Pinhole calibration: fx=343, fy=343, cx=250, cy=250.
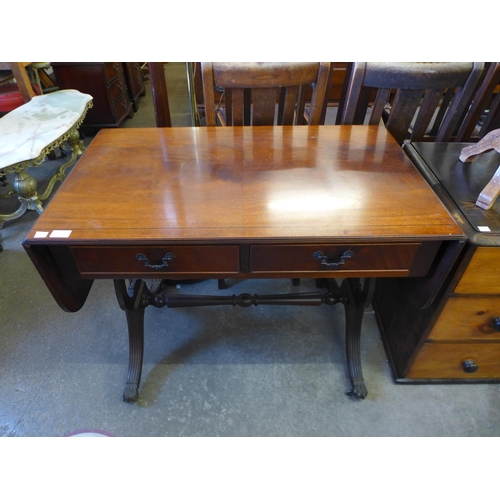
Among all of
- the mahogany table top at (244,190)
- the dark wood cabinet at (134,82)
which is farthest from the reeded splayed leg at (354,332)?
the dark wood cabinet at (134,82)

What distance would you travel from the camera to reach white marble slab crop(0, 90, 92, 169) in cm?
167

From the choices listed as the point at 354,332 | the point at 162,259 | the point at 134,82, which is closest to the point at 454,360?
the point at 354,332

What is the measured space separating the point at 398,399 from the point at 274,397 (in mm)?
478

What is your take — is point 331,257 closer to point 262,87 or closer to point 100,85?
point 262,87

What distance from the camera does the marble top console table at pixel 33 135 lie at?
1676mm

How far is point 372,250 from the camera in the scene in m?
0.86

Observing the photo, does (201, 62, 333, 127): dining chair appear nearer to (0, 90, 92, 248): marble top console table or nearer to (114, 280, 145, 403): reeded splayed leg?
(114, 280, 145, 403): reeded splayed leg

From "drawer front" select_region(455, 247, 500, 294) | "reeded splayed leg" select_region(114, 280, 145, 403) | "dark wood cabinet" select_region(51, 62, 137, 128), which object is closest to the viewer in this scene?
"drawer front" select_region(455, 247, 500, 294)

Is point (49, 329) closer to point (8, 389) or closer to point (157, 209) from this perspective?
point (8, 389)

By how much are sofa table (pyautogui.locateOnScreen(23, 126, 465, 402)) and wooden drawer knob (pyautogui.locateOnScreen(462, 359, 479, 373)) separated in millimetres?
466

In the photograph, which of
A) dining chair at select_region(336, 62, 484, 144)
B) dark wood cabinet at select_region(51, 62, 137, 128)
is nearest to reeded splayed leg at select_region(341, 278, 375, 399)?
dining chair at select_region(336, 62, 484, 144)

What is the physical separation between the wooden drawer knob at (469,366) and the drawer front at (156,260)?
96 cm

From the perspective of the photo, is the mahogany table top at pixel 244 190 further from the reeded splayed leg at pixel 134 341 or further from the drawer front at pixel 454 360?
the drawer front at pixel 454 360

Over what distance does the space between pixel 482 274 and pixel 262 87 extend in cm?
93
